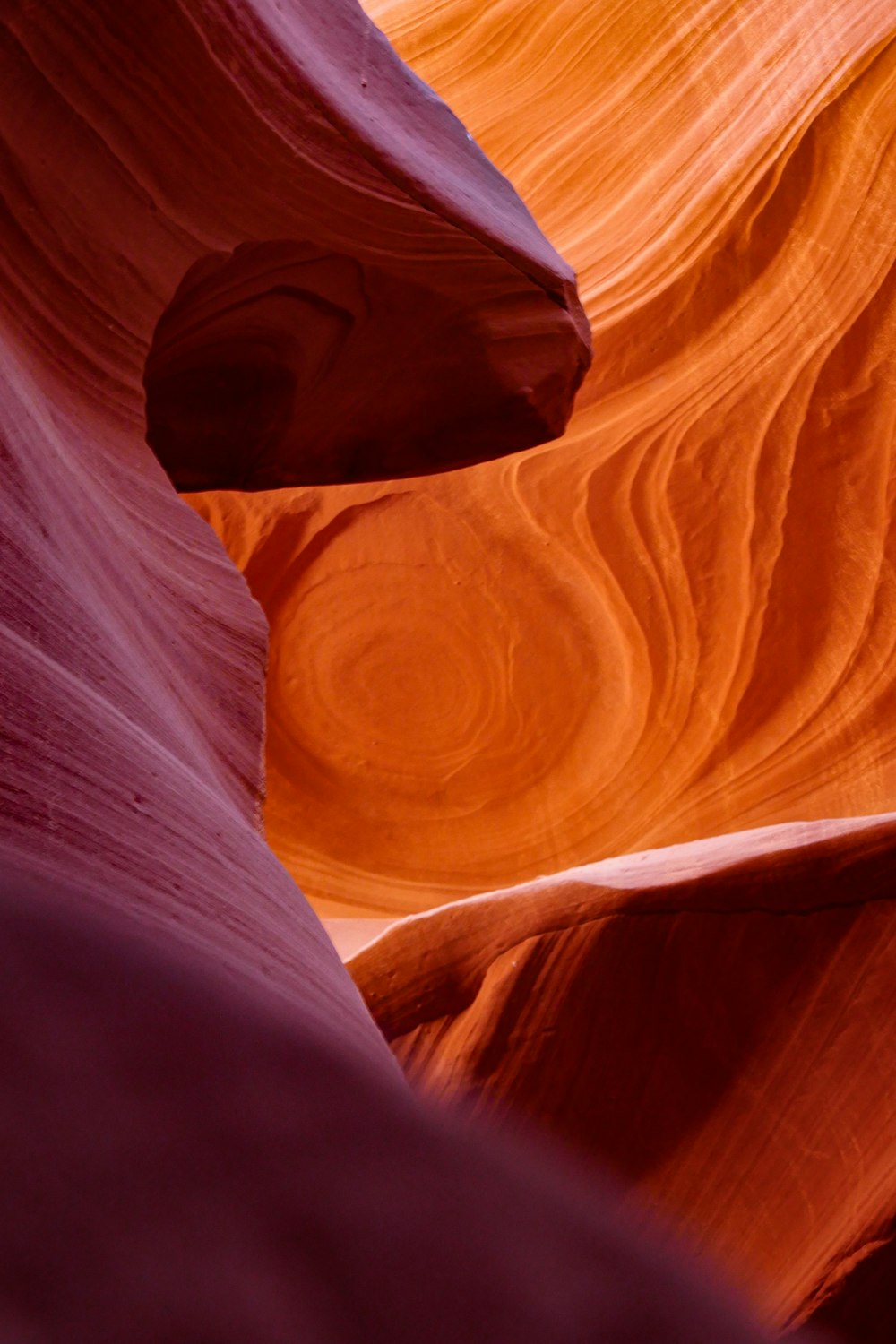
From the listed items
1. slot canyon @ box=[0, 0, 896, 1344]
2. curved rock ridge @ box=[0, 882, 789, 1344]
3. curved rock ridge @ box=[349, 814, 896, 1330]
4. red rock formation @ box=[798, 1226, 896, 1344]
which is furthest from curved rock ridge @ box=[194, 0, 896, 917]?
curved rock ridge @ box=[0, 882, 789, 1344]

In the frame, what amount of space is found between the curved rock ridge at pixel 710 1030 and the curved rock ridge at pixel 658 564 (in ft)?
3.65

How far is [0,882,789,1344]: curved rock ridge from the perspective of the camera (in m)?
0.17

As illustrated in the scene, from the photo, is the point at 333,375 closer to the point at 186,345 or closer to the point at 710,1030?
the point at 186,345

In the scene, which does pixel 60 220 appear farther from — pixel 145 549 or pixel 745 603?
pixel 745 603

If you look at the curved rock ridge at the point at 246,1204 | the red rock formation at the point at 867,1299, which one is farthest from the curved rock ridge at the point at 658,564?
the curved rock ridge at the point at 246,1204

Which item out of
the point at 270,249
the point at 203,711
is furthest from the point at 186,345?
the point at 203,711

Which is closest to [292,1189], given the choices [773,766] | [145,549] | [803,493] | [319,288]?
[145,549]

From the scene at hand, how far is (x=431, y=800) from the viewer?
227 centimetres

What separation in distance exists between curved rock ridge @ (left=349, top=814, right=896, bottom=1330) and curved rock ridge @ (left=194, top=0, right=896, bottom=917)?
1111 millimetres

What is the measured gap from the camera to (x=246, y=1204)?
190 mm

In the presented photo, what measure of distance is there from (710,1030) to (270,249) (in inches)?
26.4

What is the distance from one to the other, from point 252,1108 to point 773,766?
205 cm

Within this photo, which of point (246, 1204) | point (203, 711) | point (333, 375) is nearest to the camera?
point (246, 1204)

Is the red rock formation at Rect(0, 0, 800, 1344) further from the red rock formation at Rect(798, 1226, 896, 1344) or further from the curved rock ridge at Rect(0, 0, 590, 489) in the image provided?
the red rock formation at Rect(798, 1226, 896, 1344)
